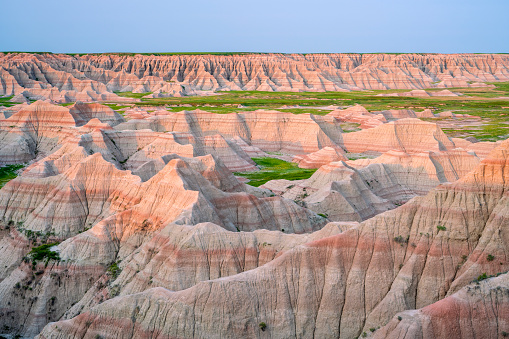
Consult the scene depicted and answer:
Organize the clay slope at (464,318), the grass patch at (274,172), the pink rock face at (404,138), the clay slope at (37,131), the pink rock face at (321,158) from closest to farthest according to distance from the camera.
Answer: the clay slope at (464,318) → the grass patch at (274,172) → the clay slope at (37,131) → the pink rock face at (321,158) → the pink rock face at (404,138)

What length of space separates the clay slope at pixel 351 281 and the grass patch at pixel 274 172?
44.7m

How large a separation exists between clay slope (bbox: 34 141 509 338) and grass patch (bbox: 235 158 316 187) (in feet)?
147

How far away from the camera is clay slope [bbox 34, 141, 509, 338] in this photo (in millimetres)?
26344

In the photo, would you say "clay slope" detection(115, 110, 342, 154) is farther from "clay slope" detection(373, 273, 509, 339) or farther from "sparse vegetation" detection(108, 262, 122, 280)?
"clay slope" detection(373, 273, 509, 339)

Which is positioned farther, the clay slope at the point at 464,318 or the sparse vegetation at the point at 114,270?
the sparse vegetation at the point at 114,270

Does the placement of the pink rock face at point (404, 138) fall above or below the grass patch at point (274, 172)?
above

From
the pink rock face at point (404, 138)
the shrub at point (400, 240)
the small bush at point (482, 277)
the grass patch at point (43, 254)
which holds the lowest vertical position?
the pink rock face at point (404, 138)

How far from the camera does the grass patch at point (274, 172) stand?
254ft

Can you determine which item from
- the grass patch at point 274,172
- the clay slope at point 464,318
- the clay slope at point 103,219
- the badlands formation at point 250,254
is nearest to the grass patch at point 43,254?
the badlands formation at point 250,254

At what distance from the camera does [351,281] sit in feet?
90.7

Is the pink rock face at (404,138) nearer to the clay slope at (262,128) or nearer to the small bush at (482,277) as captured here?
the clay slope at (262,128)

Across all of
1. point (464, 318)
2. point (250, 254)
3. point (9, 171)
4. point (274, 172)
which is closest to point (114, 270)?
point (250, 254)

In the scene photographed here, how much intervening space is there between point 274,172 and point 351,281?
56.8 meters

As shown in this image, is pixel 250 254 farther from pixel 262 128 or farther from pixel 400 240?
pixel 262 128
